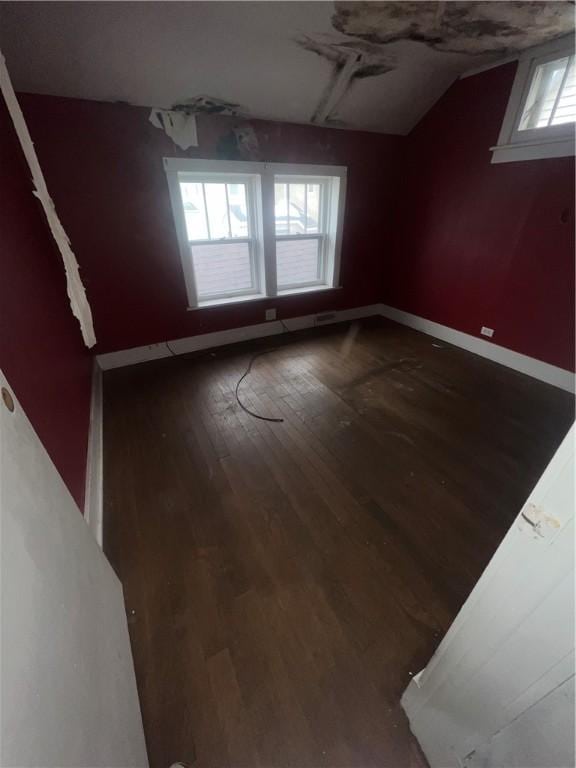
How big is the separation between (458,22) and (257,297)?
248 cm

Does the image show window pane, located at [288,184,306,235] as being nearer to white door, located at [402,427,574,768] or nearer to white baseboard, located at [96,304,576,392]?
white baseboard, located at [96,304,576,392]

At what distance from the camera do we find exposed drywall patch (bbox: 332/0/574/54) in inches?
69.5

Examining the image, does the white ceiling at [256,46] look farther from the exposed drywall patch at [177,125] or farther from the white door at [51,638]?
the white door at [51,638]

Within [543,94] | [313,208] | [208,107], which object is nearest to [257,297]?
[313,208]

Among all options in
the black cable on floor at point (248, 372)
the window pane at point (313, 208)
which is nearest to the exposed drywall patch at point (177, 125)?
the window pane at point (313, 208)

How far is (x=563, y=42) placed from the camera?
84.0 inches

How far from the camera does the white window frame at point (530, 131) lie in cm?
221

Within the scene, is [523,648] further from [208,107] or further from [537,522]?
[208,107]

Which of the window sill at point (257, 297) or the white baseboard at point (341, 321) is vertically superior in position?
the window sill at point (257, 297)

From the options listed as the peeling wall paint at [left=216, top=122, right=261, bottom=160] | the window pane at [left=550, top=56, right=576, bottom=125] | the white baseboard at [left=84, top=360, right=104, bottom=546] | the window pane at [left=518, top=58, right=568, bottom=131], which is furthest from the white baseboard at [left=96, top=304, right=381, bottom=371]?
the window pane at [left=550, top=56, right=576, bottom=125]

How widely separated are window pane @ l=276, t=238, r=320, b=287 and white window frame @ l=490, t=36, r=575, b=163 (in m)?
1.89

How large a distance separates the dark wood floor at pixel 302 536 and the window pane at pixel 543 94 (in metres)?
2.09

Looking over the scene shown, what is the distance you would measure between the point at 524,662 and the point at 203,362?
116 inches

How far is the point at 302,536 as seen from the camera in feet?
4.91
